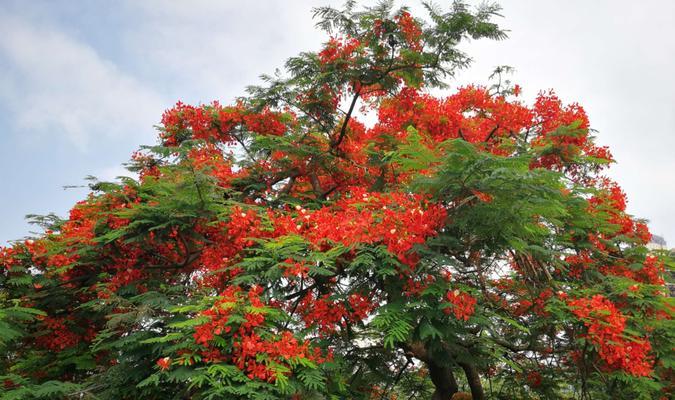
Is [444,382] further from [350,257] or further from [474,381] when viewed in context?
[350,257]

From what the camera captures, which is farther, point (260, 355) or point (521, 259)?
point (521, 259)

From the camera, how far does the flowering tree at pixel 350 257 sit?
16.0 ft

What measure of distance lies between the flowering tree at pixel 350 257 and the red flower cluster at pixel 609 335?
0.07 ft

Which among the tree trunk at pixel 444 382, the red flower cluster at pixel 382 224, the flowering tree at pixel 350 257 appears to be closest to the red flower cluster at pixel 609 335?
the flowering tree at pixel 350 257

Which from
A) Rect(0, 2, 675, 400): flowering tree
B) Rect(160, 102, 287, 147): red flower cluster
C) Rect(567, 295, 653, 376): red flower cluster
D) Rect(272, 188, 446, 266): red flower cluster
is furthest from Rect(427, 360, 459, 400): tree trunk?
Rect(160, 102, 287, 147): red flower cluster

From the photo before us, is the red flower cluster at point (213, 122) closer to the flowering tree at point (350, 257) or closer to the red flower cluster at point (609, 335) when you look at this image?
the flowering tree at point (350, 257)

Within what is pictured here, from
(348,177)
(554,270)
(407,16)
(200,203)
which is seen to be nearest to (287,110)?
(348,177)

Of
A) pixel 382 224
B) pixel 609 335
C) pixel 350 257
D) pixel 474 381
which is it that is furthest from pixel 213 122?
pixel 609 335

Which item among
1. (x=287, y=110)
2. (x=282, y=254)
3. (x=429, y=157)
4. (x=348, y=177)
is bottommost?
(x=282, y=254)

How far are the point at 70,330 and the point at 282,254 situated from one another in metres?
4.13

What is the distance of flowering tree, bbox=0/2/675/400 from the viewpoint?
192 inches

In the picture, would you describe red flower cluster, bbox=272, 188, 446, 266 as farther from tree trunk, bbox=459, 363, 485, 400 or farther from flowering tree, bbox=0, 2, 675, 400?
tree trunk, bbox=459, 363, 485, 400

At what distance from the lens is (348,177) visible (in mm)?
8852

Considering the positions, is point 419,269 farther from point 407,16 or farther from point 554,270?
point 407,16
